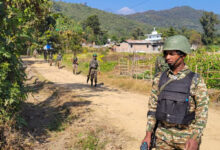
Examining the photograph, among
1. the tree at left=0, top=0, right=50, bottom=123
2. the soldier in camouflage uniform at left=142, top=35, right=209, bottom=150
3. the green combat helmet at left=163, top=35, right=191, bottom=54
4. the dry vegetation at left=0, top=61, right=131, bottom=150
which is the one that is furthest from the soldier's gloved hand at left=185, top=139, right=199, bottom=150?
the tree at left=0, top=0, right=50, bottom=123

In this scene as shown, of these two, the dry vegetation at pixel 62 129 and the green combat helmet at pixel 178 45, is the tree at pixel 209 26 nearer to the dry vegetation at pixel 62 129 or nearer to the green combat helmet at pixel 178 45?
the dry vegetation at pixel 62 129

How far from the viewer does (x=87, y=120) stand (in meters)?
6.66

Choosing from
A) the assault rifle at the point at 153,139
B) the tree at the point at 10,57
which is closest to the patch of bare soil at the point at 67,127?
the tree at the point at 10,57

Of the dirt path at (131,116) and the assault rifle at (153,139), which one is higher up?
the assault rifle at (153,139)

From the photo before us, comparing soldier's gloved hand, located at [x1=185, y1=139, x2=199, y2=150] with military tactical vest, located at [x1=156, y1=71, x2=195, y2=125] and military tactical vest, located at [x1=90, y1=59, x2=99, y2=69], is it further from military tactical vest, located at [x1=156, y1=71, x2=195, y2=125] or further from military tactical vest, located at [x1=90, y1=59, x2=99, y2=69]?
military tactical vest, located at [x1=90, y1=59, x2=99, y2=69]

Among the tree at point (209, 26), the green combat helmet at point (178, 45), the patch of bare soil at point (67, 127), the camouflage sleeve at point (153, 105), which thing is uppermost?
the tree at point (209, 26)

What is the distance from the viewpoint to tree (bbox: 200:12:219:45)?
75631mm

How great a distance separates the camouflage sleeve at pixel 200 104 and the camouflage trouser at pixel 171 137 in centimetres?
11

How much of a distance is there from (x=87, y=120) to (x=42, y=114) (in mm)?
1962

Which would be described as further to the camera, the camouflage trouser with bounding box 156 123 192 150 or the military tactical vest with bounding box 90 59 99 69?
the military tactical vest with bounding box 90 59 99 69

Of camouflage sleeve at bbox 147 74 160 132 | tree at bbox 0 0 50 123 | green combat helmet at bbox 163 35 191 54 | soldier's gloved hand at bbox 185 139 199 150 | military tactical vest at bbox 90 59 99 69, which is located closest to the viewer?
soldier's gloved hand at bbox 185 139 199 150

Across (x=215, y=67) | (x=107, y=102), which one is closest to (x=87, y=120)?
(x=107, y=102)

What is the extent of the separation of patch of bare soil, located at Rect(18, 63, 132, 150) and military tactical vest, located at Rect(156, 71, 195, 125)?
2857 mm

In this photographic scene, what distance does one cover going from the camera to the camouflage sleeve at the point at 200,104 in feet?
6.90
